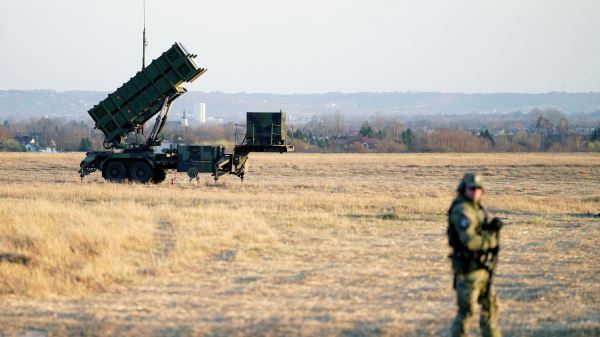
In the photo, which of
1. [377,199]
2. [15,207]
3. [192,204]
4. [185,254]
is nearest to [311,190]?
[377,199]

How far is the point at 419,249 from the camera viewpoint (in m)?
15.8

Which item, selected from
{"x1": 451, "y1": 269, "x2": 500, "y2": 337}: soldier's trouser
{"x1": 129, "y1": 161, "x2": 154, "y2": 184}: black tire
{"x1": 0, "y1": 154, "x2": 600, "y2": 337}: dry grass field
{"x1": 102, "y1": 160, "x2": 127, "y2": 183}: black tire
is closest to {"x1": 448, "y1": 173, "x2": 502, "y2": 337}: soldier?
{"x1": 451, "y1": 269, "x2": 500, "y2": 337}: soldier's trouser

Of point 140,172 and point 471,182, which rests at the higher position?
point 471,182

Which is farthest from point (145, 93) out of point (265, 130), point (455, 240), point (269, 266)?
point (455, 240)

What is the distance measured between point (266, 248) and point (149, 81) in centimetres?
1423

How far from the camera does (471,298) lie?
340 inches

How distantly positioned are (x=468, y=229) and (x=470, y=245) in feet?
0.55

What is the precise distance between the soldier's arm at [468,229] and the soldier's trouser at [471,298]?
0.92 ft

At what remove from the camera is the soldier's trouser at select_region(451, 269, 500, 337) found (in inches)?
340

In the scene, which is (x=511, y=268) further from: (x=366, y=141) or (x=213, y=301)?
(x=366, y=141)

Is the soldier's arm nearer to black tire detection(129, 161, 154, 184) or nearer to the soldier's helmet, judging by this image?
the soldier's helmet

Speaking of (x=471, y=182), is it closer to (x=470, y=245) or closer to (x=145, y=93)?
(x=470, y=245)

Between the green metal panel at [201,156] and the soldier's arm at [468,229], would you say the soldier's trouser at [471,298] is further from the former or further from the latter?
the green metal panel at [201,156]

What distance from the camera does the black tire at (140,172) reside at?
29.4m
